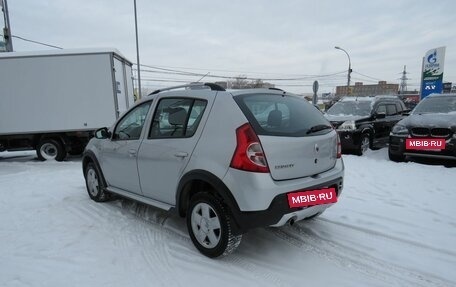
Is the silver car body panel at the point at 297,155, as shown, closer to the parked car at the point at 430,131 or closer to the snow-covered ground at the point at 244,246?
the snow-covered ground at the point at 244,246

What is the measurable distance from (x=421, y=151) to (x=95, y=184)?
658 cm

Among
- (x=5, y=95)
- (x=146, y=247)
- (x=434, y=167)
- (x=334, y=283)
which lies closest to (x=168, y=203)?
(x=146, y=247)

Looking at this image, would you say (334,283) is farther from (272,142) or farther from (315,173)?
(272,142)

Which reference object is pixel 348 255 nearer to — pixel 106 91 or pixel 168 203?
pixel 168 203

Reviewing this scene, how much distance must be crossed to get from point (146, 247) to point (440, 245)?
318 centimetres

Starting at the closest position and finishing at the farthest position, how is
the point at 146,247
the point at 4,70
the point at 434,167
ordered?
the point at 146,247 → the point at 434,167 → the point at 4,70

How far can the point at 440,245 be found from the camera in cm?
342

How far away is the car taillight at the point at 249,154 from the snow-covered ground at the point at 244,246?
1.03 metres

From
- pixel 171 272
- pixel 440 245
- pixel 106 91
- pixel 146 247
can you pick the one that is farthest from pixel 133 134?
pixel 106 91

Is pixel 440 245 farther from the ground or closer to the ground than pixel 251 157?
closer to the ground

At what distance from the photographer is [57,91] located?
8.72 meters

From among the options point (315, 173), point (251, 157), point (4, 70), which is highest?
point (4, 70)

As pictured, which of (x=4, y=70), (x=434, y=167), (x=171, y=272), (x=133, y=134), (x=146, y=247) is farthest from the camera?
(x=4, y=70)

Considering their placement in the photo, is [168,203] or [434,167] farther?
[434,167]
